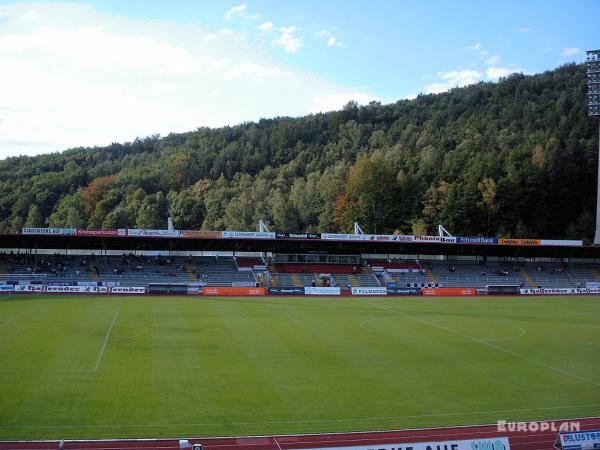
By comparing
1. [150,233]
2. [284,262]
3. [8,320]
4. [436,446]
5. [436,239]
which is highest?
[150,233]

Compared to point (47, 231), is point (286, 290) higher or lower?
lower

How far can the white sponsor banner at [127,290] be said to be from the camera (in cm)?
5381

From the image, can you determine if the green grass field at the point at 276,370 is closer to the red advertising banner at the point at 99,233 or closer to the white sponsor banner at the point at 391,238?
the red advertising banner at the point at 99,233

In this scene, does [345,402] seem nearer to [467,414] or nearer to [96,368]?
[467,414]

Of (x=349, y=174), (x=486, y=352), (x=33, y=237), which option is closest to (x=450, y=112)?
(x=349, y=174)

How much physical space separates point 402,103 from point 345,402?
139325 mm

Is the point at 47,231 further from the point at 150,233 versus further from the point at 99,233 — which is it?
the point at 150,233

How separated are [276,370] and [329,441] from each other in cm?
792

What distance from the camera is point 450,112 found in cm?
12975

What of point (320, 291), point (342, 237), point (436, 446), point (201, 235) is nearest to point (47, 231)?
point (201, 235)

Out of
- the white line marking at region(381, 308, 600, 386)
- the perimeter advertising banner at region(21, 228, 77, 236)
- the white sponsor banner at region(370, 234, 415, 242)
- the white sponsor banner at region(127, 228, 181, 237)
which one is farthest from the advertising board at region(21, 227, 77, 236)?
the white line marking at region(381, 308, 600, 386)

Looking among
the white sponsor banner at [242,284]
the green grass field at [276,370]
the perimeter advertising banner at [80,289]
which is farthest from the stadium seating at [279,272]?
the green grass field at [276,370]

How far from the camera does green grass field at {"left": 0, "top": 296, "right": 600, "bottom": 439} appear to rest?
1861 centimetres

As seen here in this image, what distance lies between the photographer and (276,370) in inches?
969
